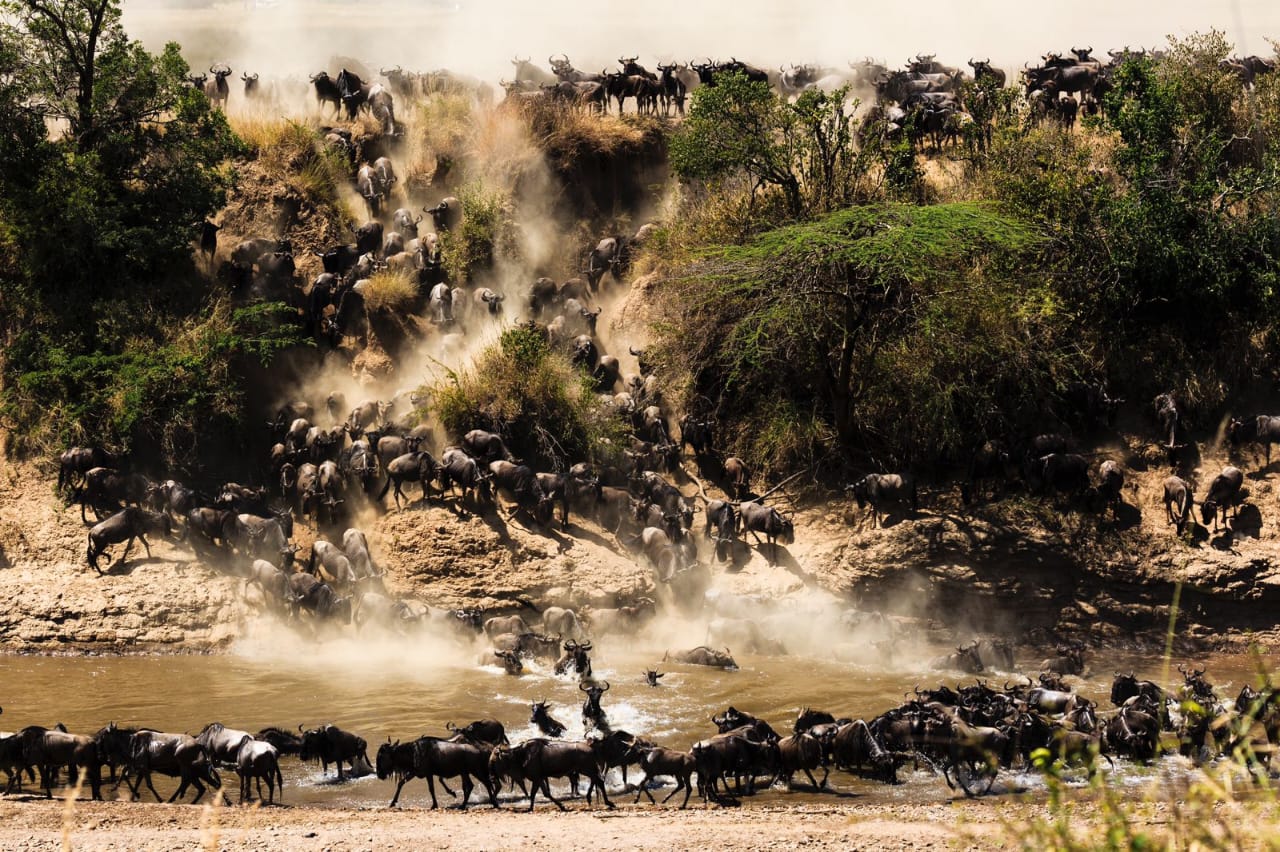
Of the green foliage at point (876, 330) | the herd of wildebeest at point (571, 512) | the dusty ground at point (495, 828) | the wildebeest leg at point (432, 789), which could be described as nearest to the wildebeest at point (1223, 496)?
the herd of wildebeest at point (571, 512)

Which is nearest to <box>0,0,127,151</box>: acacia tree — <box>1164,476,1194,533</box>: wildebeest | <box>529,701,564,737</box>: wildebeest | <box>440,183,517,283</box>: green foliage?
<box>440,183,517,283</box>: green foliage

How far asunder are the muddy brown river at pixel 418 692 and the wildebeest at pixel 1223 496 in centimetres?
277

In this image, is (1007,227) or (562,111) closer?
(1007,227)

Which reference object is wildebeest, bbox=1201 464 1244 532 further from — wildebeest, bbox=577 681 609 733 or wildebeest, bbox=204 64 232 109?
wildebeest, bbox=204 64 232 109

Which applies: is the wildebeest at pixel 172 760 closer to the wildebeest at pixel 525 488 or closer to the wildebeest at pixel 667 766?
the wildebeest at pixel 667 766

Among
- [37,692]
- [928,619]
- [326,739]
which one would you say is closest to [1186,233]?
[928,619]

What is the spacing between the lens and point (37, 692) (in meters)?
18.0

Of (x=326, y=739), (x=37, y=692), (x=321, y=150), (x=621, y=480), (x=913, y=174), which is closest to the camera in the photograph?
(x=326, y=739)

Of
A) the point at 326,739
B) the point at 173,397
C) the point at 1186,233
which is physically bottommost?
the point at 326,739

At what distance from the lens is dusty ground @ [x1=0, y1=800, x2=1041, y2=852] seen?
A: 11766 millimetres

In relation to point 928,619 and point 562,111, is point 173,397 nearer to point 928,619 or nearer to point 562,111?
point 562,111

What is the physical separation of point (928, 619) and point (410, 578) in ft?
29.3

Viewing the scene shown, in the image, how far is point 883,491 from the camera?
73.2ft

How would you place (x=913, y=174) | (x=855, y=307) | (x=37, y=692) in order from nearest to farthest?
(x=37, y=692), (x=855, y=307), (x=913, y=174)
